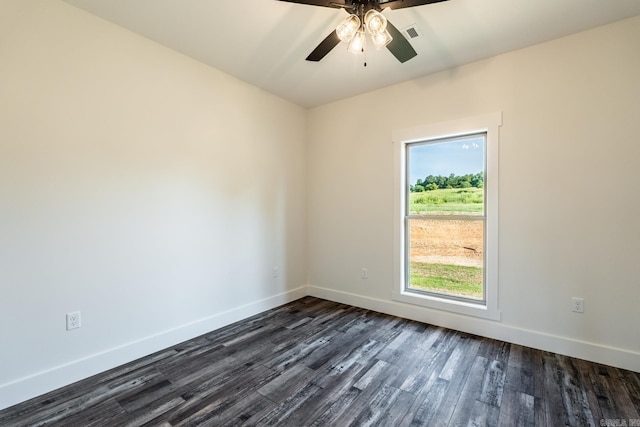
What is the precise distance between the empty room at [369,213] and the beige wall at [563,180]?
0.02 meters

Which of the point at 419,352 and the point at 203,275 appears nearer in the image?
the point at 419,352

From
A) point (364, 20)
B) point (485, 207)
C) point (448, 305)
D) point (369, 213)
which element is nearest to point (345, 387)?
point (448, 305)

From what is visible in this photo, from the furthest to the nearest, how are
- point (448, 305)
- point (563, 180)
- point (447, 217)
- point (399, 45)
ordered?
point (447, 217) → point (448, 305) → point (563, 180) → point (399, 45)

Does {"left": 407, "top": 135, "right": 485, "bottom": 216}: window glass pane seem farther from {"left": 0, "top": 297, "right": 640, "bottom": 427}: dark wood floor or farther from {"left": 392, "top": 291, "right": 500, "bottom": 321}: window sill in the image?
{"left": 0, "top": 297, "right": 640, "bottom": 427}: dark wood floor

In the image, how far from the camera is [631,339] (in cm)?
219

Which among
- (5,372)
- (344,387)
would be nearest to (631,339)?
(344,387)

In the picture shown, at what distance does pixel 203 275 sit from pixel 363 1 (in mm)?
2709

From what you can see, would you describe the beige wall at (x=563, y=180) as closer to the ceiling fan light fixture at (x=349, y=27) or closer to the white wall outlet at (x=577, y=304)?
the white wall outlet at (x=577, y=304)

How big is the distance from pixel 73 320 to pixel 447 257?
3470 mm

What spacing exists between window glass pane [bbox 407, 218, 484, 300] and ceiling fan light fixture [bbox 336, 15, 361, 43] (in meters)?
2.22

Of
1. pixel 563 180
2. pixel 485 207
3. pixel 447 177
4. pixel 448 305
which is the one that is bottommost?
pixel 448 305

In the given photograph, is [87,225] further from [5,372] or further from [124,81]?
[124,81]

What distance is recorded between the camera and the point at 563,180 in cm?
244

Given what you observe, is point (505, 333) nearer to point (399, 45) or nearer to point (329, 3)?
point (399, 45)
